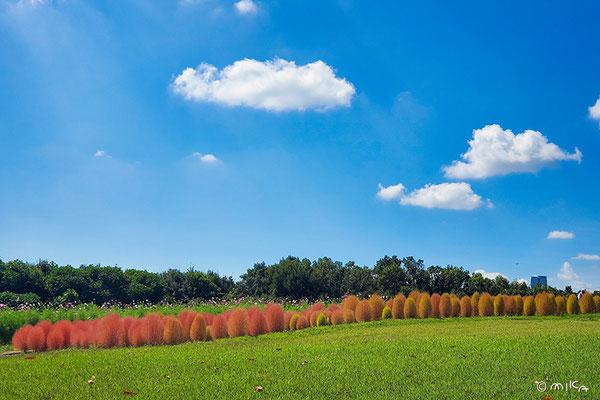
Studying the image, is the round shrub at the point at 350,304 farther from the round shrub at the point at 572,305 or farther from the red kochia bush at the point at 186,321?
the round shrub at the point at 572,305

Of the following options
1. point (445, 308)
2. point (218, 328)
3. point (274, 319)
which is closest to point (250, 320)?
point (274, 319)

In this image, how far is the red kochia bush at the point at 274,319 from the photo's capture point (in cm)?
1747

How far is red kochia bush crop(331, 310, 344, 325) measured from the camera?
19.0m

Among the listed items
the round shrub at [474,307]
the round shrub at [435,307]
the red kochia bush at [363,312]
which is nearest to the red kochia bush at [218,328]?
the red kochia bush at [363,312]

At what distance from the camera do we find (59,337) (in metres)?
15.4

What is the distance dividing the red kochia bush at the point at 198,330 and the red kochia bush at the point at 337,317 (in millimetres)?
5519

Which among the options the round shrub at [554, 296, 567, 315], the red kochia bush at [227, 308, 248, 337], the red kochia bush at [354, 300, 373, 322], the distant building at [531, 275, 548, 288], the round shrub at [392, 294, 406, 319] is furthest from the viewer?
the distant building at [531, 275, 548, 288]

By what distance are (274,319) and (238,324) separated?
151 cm

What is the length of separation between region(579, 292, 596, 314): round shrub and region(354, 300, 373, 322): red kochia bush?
35.7ft

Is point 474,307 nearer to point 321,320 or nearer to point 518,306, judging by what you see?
point 518,306

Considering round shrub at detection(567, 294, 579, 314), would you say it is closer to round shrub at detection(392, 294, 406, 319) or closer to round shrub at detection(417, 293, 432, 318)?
round shrub at detection(417, 293, 432, 318)

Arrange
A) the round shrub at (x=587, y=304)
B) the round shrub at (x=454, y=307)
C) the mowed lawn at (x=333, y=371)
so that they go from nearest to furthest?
the mowed lawn at (x=333, y=371), the round shrub at (x=454, y=307), the round shrub at (x=587, y=304)

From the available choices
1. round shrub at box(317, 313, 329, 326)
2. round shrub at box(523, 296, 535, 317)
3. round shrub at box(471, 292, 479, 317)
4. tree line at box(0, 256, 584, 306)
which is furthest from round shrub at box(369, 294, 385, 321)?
tree line at box(0, 256, 584, 306)

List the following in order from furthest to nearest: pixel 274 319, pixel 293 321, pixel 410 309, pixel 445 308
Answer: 1. pixel 445 308
2. pixel 410 309
3. pixel 293 321
4. pixel 274 319
